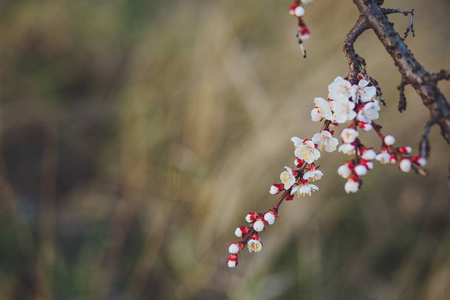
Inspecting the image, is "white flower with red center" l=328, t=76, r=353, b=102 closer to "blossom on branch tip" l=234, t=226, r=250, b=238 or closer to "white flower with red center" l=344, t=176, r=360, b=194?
"white flower with red center" l=344, t=176, r=360, b=194

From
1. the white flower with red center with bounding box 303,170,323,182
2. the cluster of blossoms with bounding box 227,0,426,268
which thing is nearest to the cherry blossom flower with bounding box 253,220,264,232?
the cluster of blossoms with bounding box 227,0,426,268

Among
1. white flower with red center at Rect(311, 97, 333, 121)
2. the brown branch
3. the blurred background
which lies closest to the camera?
the brown branch

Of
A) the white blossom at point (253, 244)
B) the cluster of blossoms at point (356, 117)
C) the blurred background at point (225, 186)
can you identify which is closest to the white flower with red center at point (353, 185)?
the cluster of blossoms at point (356, 117)

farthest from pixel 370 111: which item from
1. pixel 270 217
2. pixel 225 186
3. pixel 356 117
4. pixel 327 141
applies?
pixel 225 186

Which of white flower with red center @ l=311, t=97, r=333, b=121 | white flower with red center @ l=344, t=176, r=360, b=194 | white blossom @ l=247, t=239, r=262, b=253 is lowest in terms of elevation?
white blossom @ l=247, t=239, r=262, b=253

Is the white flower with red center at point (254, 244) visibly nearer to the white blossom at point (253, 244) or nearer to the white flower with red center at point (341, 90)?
the white blossom at point (253, 244)

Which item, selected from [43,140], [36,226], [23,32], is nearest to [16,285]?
[36,226]
